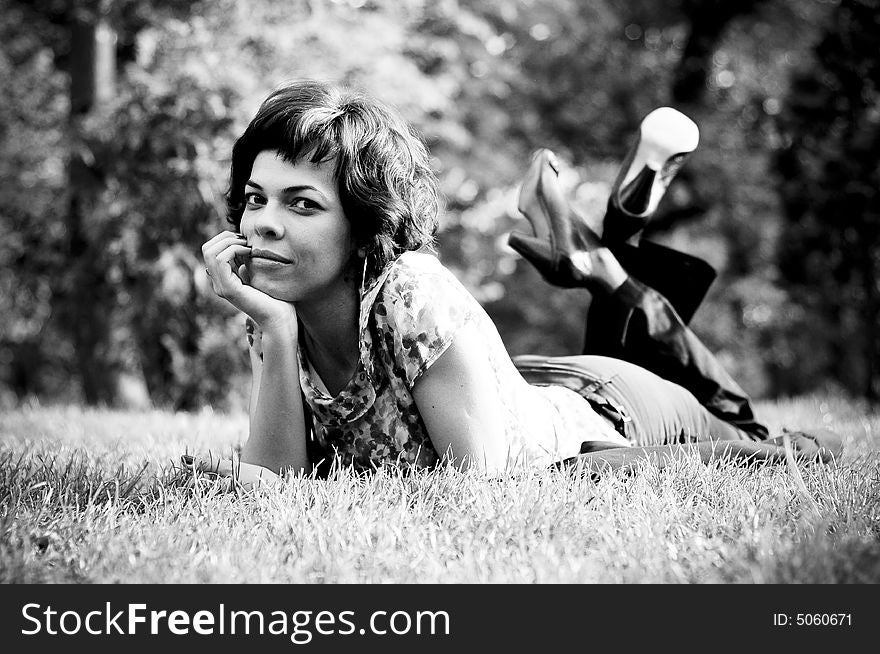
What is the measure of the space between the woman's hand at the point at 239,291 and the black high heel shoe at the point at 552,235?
1500mm

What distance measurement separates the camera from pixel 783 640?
1571 millimetres

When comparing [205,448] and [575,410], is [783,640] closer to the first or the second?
[575,410]

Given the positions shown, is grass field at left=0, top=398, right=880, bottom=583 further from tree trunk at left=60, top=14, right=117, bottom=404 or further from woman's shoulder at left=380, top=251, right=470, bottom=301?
tree trunk at left=60, top=14, right=117, bottom=404

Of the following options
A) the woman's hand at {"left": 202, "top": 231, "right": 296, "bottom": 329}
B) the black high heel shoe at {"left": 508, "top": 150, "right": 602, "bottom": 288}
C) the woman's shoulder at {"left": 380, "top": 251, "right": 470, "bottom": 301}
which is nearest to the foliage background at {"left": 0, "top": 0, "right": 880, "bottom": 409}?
the black high heel shoe at {"left": 508, "top": 150, "right": 602, "bottom": 288}

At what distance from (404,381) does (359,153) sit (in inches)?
26.3

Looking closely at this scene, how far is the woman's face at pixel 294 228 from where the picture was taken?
2.45 meters

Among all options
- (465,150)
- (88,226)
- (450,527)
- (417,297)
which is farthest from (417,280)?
(465,150)

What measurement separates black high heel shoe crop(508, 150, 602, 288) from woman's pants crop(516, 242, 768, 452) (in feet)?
0.55

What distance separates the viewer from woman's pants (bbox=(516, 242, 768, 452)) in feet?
10.9

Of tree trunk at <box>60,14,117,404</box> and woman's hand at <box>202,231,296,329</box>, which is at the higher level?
tree trunk at <box>60,14,117,404</box>

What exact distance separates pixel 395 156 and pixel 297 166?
33 cm

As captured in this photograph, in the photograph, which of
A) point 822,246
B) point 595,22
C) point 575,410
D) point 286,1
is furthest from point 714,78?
point 575,410

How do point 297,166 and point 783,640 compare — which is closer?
point 783,640

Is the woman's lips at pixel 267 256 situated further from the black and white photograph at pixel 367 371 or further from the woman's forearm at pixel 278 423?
the woman's forearm at pixel 278 423
